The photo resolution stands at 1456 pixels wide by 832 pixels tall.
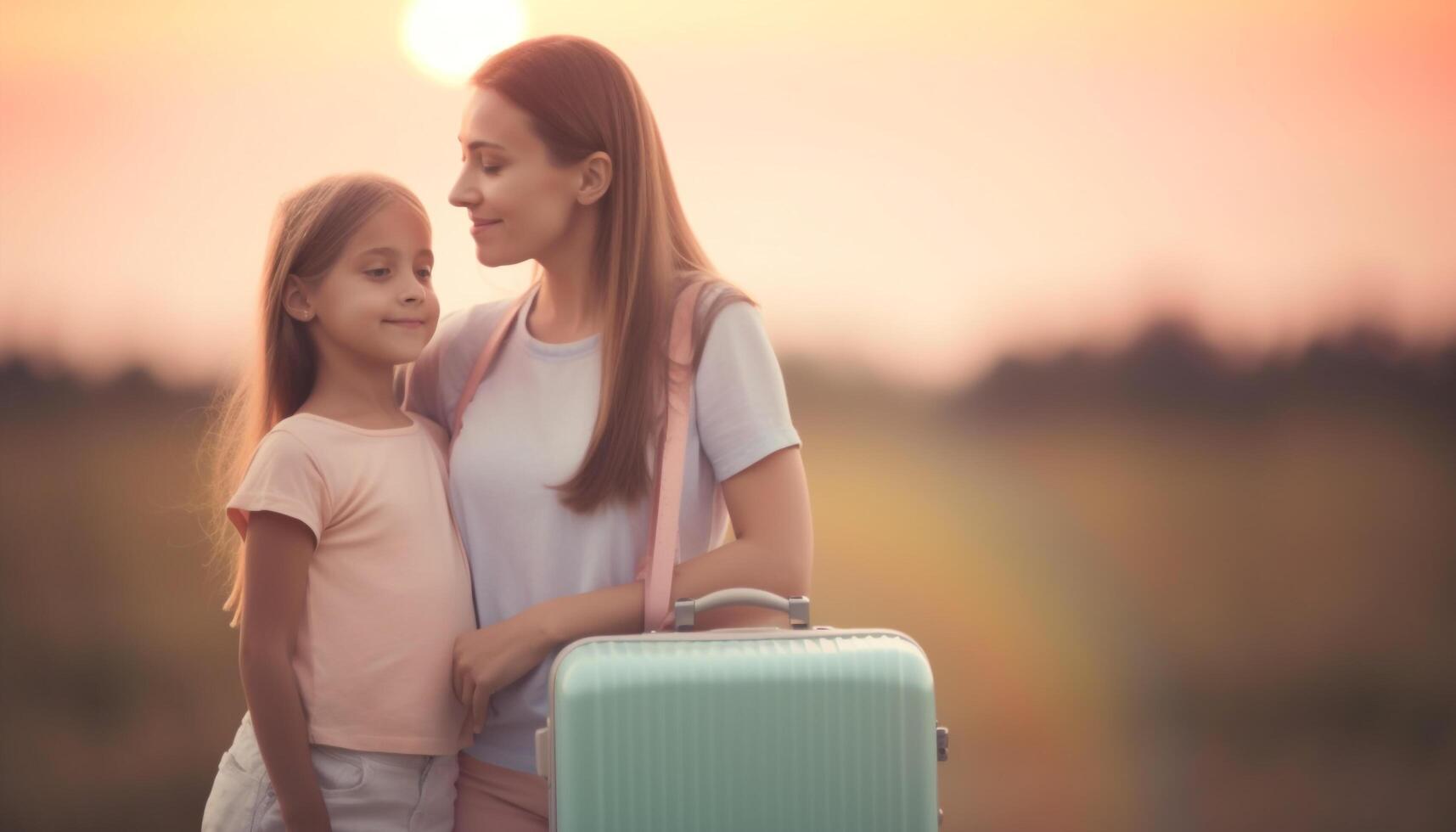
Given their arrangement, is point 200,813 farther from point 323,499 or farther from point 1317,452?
point 1317,452

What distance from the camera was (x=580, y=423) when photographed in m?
1.13

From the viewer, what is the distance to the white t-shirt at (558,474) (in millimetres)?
1109

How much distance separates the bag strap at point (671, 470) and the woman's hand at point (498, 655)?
0.09 metres

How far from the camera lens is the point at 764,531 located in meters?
1.11

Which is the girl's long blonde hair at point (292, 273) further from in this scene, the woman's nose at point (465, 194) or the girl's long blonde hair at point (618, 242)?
the girl's long blonde hair at point (618, 242)

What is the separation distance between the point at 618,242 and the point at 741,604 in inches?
14.1

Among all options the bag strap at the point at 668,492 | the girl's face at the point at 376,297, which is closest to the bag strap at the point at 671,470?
the bag strap at the point at 668,492

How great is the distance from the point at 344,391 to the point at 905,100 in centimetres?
122

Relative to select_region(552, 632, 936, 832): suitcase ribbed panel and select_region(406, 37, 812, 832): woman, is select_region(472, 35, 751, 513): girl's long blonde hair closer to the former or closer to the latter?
select_region(406, 37, 812, 832): woman

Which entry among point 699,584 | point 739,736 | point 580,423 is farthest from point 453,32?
point 739,736

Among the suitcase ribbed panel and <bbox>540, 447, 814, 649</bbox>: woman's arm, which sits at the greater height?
<bbox>540, 447, 814, 649</bbox>: woman's arm

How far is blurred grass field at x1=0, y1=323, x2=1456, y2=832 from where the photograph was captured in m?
1.93

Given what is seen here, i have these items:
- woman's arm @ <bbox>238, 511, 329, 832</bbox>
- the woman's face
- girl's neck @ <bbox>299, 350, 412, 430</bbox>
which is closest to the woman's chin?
the woman's face

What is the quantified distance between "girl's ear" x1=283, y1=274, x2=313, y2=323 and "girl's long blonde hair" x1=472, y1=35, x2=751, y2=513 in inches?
10.0
